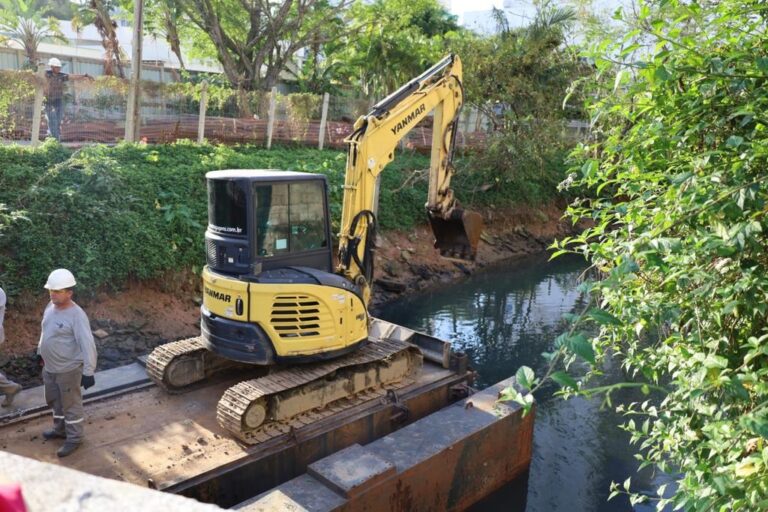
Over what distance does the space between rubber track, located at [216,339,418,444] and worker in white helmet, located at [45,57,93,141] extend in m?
8.77

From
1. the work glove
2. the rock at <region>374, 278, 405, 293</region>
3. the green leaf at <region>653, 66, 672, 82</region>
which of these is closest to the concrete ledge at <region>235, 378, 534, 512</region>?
the work glove

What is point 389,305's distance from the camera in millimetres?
13656

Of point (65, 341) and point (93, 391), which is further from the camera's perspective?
point (93, 391)

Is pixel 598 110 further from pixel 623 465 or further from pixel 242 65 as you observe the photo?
pixel 242 65

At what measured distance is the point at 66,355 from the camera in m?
5.38

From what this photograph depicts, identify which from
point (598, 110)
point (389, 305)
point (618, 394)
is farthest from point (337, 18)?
point (598, 110)

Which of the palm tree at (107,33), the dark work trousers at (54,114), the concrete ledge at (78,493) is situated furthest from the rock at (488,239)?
the concrete ledge at (78,493)

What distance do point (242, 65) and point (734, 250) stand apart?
21564 millimetres

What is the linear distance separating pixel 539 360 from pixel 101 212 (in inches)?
312

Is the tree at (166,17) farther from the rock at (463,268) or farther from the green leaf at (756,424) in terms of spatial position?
the green leaf at (756,424)

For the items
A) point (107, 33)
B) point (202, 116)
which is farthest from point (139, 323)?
point (107, 33)

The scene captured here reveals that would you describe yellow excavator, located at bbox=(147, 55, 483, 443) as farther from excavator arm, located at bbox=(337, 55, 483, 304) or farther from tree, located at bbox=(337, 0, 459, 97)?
tree, located at bbox=(337, 0, 459, 97)

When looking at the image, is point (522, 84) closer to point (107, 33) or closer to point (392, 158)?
point (392, 158)

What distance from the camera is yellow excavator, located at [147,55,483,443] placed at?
5988mm
